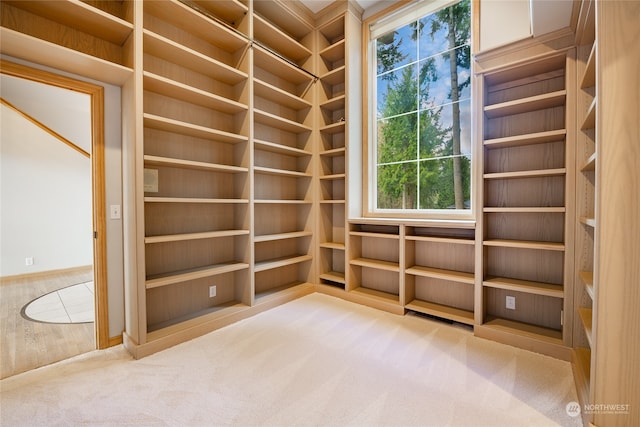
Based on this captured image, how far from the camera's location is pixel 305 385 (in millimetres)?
1653

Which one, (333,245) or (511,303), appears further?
(333,245)

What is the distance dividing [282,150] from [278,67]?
3.08ft

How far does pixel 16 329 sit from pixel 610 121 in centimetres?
438

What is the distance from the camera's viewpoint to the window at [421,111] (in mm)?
2666

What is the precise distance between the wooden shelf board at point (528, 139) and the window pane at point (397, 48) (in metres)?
1.40

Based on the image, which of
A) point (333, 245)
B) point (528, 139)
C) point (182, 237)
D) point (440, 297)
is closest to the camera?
point (528, 139)

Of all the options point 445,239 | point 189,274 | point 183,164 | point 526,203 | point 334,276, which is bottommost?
point 334,276

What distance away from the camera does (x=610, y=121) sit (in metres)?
1.19

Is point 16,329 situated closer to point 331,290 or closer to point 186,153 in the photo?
point 186,153

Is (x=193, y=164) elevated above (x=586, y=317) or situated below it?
above

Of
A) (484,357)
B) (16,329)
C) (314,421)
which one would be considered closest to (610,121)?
(484,357)

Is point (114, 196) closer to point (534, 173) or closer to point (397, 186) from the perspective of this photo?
point (397, 186)

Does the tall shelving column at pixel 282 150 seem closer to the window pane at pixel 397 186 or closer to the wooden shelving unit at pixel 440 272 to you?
the window pane at pixel 397 186

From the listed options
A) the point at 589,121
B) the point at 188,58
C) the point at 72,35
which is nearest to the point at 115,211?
the point at 72,35
